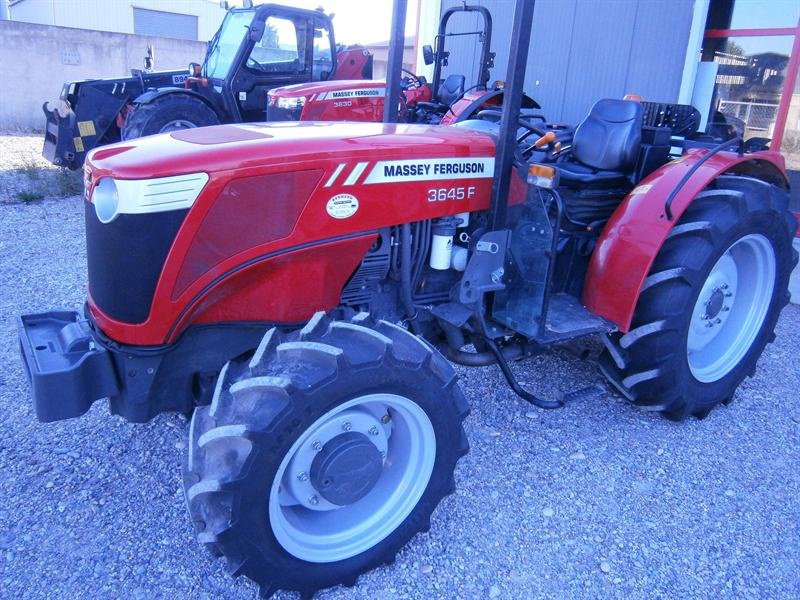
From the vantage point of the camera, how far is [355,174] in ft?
7.36

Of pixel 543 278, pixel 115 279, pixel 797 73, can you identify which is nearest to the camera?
pixel 115 279

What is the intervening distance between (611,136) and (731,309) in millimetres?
1190

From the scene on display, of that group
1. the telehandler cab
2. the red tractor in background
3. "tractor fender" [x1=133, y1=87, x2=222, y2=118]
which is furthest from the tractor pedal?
"tractor fender" [x1=133, y1=87, x2=222, y2=118]

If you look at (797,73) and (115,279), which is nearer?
(115,279)

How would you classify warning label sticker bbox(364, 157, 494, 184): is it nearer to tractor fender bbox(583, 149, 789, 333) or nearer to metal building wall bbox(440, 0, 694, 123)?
tractor fender bbox(583, 149, 789, 333)

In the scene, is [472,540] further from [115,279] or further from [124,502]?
[115,279]

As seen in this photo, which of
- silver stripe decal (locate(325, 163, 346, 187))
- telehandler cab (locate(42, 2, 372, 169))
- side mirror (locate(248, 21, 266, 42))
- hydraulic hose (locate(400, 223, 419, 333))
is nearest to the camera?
silver stripe decal (locate(325, 163, 346, 187))

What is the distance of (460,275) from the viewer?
2738 mm

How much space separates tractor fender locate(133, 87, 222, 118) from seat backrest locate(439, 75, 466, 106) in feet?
9.59

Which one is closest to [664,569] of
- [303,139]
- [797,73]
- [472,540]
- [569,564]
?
[569,564]

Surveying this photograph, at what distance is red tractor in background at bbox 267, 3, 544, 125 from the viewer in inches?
262

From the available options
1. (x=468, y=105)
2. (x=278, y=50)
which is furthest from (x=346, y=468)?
(x=278, y=50)

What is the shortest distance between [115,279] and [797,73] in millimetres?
6883

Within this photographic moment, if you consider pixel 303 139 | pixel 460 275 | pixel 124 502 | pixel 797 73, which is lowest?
pixel 124 502
